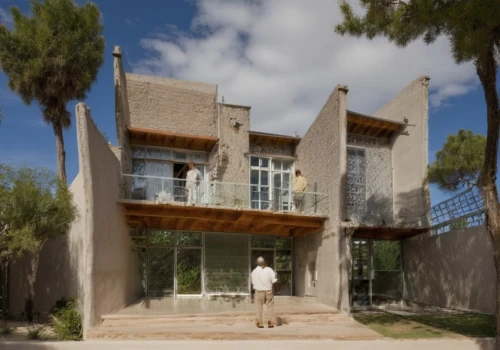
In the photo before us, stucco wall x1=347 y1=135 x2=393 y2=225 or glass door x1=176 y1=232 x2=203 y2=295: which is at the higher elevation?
stucco wall x1=347 y1=135 x2=393 y2=225

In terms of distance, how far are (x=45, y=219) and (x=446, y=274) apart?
42.0 ft

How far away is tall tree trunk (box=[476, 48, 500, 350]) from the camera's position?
8.25m

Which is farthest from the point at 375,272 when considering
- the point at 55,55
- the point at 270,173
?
the point at 55,55

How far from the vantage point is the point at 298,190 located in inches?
557

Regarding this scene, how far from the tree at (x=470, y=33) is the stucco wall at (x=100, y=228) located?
275 inches

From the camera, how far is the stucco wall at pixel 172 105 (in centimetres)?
1502

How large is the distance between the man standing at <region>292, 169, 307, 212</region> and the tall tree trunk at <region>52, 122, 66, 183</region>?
26.7 ft

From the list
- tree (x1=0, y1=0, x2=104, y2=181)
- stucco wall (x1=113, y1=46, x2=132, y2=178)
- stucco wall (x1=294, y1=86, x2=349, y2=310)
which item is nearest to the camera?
stucco wall (x1=294, y1=86, x2=349, y2=310)

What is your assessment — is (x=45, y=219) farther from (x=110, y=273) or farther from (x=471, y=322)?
(x=471, y=322)

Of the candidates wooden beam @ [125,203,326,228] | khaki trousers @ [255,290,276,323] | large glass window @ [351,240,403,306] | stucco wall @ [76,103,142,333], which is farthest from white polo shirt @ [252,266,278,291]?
large glass window @ [351,240,403,306]

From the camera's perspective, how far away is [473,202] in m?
12.7

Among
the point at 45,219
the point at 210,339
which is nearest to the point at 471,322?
the point at 210,339

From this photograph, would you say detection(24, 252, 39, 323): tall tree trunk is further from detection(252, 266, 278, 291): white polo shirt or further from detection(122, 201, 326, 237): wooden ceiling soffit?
detection(252, 266, 278, 291): white polo shirt

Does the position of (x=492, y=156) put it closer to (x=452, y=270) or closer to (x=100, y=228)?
(x=452, y=270)
